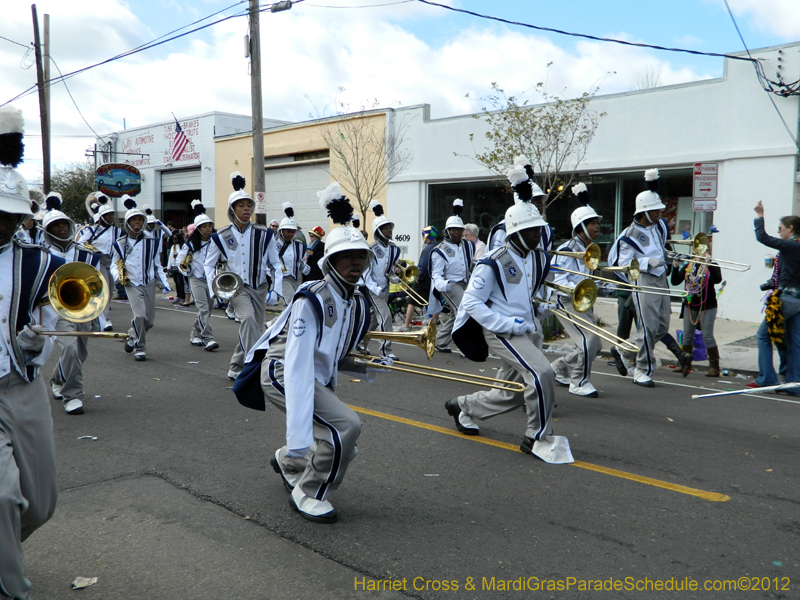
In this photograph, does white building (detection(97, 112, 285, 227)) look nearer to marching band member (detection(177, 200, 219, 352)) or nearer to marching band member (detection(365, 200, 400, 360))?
marching band member (detection(177, 200, 219, 352))

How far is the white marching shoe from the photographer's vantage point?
26.3ft

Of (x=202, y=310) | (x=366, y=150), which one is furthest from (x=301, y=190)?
(x=202, y=310)

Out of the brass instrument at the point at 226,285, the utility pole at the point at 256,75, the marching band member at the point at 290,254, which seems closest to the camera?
the brass instrument at the point at 226,285

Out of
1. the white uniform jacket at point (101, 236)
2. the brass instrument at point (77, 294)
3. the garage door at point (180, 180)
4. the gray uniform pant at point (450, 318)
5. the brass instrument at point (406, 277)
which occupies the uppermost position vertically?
the garage door at point (180, 180)

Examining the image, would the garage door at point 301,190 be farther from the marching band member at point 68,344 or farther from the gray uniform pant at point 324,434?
the gray uniform pant at point 324,434

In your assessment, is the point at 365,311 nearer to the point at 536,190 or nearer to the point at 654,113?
the point at 536,190

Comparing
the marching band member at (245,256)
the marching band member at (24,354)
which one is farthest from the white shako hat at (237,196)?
the marching band member at (24,354)

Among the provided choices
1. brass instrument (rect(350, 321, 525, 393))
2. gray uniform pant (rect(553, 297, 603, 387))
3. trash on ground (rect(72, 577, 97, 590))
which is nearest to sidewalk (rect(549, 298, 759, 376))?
gray uniform pant (rect(553, 297, 603, 387))

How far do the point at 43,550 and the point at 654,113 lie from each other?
15007mm

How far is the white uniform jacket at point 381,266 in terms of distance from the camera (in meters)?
10.2

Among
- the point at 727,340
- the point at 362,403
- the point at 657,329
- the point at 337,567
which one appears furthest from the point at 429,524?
the point at 727,340

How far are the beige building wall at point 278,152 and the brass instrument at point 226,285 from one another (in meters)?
12.9

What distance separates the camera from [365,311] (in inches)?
174

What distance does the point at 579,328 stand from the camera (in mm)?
7793
